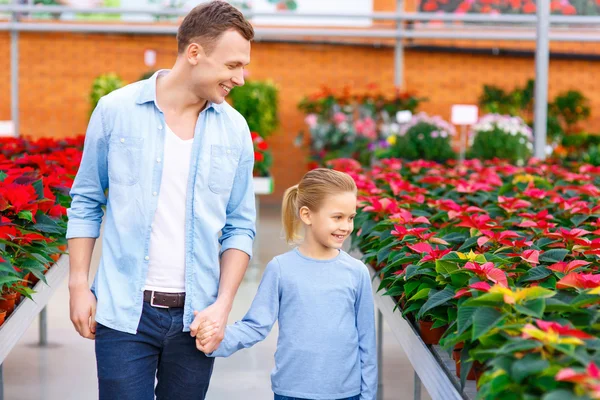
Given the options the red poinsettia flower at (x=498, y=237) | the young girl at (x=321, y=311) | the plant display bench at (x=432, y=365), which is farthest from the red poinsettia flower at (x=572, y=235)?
the young girl at (x=321, y=311)

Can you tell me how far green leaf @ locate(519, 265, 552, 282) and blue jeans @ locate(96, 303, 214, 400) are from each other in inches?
37.0

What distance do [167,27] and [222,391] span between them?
10065 millimetres

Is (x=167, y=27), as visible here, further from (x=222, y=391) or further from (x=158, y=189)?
(x=158, y=189)

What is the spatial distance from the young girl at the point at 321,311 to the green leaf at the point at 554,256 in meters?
0.59

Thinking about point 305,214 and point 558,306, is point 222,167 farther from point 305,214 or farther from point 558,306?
point 558,306

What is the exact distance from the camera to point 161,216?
2.22 m

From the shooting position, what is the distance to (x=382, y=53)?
14.3m

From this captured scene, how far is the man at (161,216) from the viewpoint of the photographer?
85.2 inches

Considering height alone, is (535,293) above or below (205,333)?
above

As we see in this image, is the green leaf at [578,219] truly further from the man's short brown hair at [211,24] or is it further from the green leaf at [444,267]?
the man's short brown hair at [211,24]

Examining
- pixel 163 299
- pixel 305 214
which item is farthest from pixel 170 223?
pixel 305 214

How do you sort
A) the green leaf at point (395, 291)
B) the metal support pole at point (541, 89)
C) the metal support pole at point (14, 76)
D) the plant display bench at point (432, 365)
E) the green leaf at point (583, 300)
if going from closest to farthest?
the green leaf at point (583, 300)
the plant display bench at point (432, 365)
the green leaf at point (395, 291)
the metal support pole at point (541, 89)
the metal support pole at point (14, 76)

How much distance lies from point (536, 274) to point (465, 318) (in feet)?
1.84

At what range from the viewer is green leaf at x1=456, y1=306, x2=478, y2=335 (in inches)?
82.1
